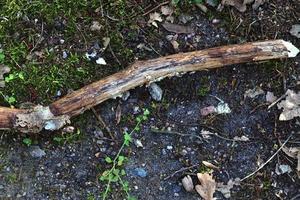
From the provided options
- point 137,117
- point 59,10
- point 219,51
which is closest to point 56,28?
point 59,10

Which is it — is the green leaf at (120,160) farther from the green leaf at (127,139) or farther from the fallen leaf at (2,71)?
the fallen leaf at (2,71)

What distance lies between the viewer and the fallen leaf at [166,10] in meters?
4.31

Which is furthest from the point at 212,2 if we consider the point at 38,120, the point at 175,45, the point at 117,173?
the point at 38,120

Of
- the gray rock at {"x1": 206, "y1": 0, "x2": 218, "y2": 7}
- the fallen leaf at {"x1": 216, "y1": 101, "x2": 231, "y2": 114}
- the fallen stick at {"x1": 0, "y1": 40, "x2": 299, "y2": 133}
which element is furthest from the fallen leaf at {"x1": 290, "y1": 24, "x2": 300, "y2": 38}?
the fallen leaf at {"x1": 216, "y1": 101, "x2": 231, "y2": 114}

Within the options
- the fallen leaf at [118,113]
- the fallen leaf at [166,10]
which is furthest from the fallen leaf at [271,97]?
the fallen leaf at [118,113]

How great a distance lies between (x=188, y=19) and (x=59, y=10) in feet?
3.21

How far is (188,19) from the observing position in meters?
4.32

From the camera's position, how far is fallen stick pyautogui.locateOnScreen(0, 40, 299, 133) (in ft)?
12.7

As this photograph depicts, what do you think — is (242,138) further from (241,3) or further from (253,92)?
(241,3)

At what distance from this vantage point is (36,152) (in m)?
3.98

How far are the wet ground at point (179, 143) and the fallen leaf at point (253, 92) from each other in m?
0.03

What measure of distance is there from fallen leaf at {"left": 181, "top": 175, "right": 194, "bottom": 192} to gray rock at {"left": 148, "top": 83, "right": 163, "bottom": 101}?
615mm

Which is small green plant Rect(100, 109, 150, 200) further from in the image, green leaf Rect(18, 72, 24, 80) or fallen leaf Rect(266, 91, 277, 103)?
fallen leaf Rect(266, 91, 277, 103)

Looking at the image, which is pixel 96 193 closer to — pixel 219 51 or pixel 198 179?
pixel 198 179
